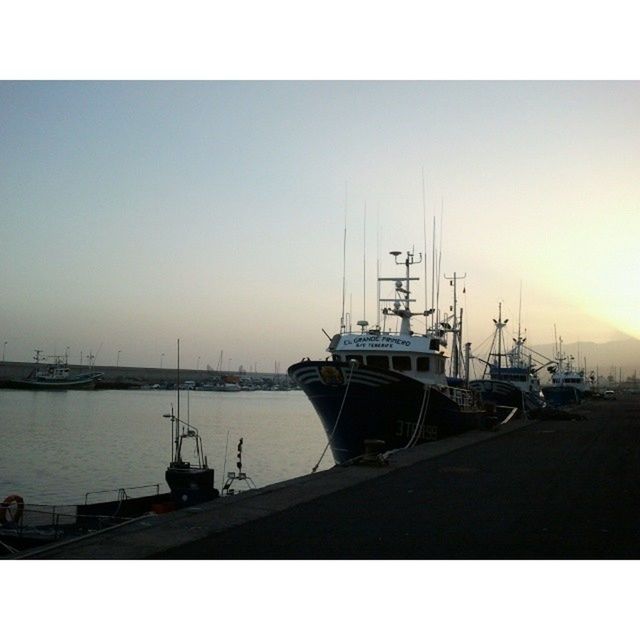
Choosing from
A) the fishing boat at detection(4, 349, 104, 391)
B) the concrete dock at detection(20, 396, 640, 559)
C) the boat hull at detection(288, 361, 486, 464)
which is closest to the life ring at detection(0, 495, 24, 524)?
the concrete dock at detection(20, 396, 640, 559)

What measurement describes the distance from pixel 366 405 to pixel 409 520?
13065 millimetres

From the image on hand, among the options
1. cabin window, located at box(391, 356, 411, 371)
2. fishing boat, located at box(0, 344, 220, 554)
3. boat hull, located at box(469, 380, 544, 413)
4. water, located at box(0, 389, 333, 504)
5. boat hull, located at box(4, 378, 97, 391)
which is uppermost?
cabin window, located at box(391, 356, 411, 371)

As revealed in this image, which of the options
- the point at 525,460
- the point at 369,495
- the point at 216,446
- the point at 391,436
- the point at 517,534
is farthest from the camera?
the point at 216,446

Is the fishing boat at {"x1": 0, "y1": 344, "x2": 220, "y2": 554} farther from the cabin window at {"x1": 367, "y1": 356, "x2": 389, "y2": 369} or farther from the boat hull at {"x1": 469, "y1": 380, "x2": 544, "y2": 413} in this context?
the boat hull at {"x1": 469, "y1": 380, "x2": 544, "y2": 413}

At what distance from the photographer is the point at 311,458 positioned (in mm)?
42625

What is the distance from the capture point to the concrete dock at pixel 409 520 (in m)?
8.32

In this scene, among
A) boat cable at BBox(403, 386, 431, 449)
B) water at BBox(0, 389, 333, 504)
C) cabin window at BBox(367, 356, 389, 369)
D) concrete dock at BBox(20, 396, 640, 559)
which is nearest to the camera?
concrete dock at BBox(20, 396, 640, 559)

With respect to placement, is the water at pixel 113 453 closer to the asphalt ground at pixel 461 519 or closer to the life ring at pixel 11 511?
the life ring at pixel 11 511

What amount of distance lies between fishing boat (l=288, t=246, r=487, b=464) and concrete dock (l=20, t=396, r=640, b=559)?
5894 millimetres

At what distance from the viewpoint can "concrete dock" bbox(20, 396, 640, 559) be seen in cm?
832

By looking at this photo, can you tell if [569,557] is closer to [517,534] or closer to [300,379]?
[517,534]

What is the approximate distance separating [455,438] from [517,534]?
52.9ft

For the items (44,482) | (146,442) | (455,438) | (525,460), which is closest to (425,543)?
(525,460)

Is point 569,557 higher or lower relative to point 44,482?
higher
